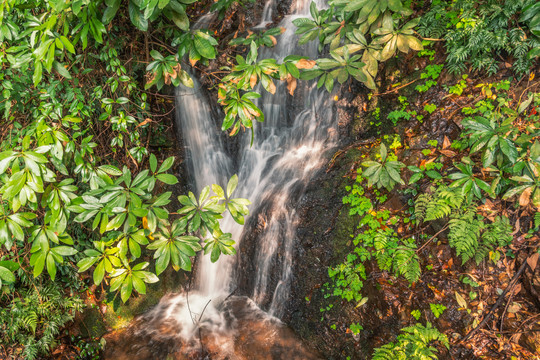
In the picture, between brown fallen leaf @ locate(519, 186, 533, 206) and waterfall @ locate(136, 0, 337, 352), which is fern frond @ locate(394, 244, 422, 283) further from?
waterfall @ locate(136, 0, 337, 352)

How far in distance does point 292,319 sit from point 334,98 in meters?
3.30

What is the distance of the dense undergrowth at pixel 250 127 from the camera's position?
1.88m

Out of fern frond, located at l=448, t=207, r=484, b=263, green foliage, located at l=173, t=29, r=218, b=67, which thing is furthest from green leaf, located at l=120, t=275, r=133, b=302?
fern frond, located at l=448, t=207, r=484, b=263

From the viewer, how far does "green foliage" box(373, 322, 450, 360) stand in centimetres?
235

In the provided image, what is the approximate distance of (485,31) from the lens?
2869 millimetres

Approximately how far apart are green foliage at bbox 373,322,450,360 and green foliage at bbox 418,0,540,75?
2613 mm

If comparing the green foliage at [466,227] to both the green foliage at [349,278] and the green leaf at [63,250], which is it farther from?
the green leaf at [63,250]

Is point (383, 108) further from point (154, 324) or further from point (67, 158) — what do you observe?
point (154, 324)

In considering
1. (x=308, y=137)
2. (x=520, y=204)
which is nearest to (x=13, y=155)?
Result: (x=520, y=204)

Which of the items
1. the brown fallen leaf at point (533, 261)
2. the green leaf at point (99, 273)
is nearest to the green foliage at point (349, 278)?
the brown fallen leaf at point (533, 261)

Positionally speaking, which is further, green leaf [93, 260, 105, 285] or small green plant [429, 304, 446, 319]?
small green plant [429, 304, 446, 319]

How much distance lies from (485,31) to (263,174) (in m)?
3.36

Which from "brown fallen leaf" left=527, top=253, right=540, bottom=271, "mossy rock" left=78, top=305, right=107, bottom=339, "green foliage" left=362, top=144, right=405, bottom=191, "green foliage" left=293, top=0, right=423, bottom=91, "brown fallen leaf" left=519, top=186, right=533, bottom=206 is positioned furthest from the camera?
"mossy rock" left=78, top=305, right=107, bottom=339

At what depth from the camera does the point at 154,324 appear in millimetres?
4254
